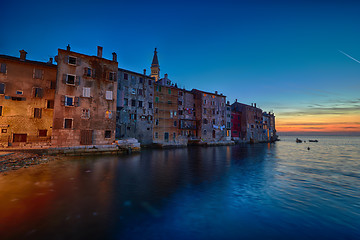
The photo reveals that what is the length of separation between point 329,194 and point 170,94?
35141 mm

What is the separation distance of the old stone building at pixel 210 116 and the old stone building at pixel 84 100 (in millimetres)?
27197

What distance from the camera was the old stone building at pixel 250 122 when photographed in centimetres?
6412

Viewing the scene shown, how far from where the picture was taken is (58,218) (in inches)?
258

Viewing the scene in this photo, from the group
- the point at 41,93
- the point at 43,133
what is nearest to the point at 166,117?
the point at 43,133

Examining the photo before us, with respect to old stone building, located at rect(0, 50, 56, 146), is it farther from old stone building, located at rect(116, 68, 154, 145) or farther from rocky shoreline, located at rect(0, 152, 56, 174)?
old stone building, located at rect(116, 68, 154, 145)

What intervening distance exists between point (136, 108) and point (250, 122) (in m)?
48.7

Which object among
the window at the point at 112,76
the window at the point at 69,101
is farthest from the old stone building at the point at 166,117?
the window at the point at 69,101

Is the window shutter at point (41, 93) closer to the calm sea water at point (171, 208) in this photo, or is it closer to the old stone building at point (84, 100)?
the old stone building at point (84, 100)

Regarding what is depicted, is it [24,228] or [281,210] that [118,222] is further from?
[281,210]

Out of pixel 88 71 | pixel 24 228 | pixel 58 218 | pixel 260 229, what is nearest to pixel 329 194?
pixel 260 229

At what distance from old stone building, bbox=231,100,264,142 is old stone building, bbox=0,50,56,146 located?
5587 centimetres

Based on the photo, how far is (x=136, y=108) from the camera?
34.8 metres

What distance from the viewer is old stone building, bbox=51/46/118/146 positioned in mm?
22641

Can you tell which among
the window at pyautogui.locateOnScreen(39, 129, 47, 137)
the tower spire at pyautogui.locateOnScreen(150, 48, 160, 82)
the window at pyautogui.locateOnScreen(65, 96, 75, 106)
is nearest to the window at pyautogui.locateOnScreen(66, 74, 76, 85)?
the window at pyautogui.locateOnScreen(65, 96, 75, 106)
